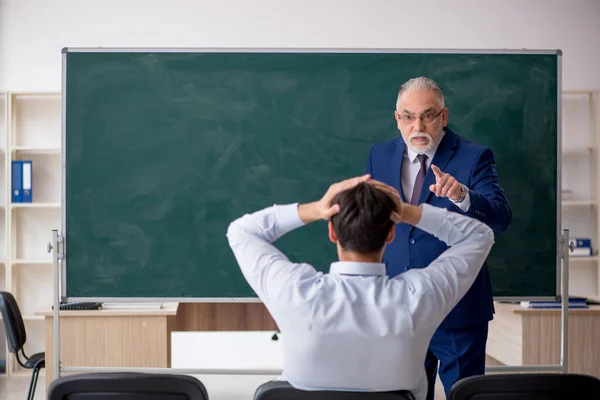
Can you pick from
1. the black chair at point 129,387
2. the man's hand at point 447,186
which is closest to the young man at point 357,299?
the black chair at point 129,387

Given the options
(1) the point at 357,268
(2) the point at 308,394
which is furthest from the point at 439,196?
(2) the point at 308,394

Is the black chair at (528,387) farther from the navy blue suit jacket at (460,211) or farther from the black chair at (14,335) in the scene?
the black chair at (14,335)

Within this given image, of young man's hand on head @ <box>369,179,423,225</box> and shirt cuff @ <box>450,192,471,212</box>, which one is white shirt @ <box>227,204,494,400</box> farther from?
shirt cuff @ <box>450,192,471,212</box>

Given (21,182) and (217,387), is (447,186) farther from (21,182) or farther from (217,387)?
(21,182)

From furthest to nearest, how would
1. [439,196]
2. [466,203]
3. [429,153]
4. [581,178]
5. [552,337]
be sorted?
1. [581,178]
2. [552,337]
3. [429,153]
4. [439,196]
5. [466,203]

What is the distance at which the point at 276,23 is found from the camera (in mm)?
6070

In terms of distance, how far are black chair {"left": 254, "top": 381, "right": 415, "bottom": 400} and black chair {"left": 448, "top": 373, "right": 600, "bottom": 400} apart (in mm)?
157

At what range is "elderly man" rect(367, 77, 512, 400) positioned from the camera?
2.54m

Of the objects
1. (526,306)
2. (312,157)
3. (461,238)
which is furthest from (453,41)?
(461,238)

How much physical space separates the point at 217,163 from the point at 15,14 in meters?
4.06

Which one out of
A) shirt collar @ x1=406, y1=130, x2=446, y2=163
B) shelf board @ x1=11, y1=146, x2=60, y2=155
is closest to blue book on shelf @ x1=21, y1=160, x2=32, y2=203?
shelf board @ x1=11, y1=146, x2=60, y2=155

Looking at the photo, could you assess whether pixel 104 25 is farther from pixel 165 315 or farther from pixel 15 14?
pixel 165 315

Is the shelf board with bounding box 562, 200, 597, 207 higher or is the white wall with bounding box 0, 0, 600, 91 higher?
the white wall with bounding box 0, 0, 600, 91

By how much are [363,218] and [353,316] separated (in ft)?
0.82
